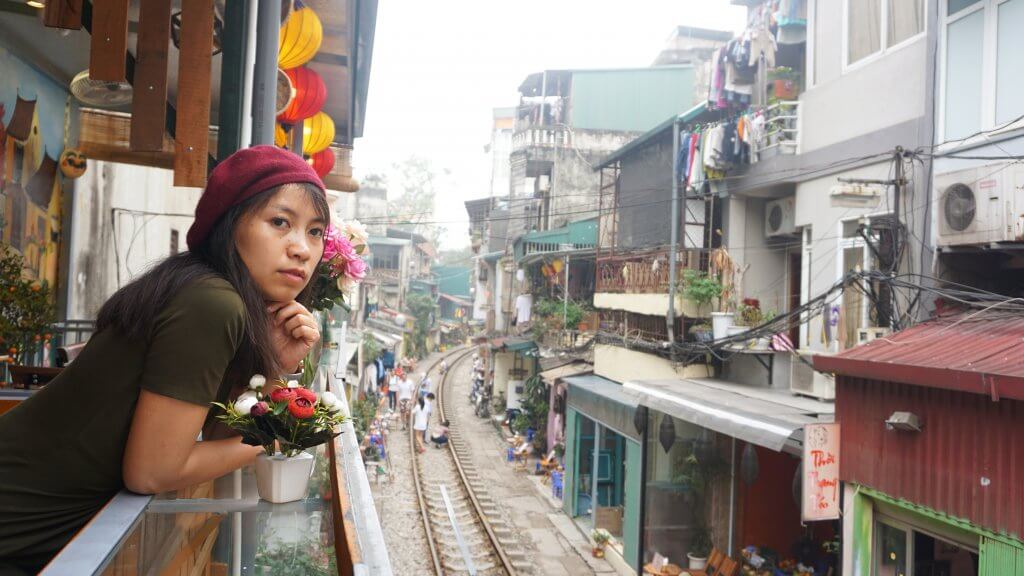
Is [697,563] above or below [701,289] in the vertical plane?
below

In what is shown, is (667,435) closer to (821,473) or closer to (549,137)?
(821,473)

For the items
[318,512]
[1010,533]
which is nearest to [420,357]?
[1010,533]

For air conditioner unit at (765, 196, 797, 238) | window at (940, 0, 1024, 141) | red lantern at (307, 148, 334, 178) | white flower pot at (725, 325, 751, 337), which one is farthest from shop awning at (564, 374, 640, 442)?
red lantern at (307, 148, 334, 178)

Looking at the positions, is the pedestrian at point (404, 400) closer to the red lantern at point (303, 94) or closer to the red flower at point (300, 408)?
the red lantern at point (303, 94)

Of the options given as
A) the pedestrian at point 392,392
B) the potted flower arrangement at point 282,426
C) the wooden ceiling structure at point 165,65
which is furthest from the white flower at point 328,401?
the pedestrian at point 392,392

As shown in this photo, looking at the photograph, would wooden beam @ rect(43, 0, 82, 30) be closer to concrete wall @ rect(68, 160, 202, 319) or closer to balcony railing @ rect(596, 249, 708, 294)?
concrete wall @ rect(68, 160, 202, 319)

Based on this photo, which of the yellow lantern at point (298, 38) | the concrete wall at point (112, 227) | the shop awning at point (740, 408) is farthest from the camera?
the shop awning at point (740, 408)

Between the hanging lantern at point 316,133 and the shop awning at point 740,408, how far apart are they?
5720 millimetres

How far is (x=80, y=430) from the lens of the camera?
5.34 ft

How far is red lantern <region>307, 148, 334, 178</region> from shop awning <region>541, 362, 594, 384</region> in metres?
11.5

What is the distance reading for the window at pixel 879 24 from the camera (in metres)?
9.65

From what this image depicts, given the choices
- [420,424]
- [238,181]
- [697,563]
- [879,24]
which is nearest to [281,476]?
[238,181]

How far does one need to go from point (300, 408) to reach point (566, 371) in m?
17.6

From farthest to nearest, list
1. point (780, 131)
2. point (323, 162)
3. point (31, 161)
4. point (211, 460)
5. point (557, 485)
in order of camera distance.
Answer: point (557, 485) → point (780, 131) → point (323, 162) → point (31, 161) → point (211, 460)
